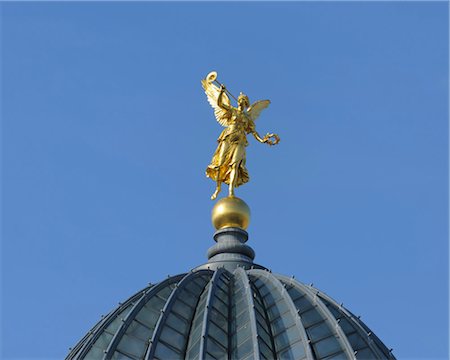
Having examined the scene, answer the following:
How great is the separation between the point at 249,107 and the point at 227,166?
262 cm

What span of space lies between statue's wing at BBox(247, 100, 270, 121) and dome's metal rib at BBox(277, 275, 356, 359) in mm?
8009

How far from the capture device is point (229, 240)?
197ft

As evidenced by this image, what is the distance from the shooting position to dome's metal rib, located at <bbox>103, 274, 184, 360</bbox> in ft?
170

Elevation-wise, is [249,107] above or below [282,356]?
above

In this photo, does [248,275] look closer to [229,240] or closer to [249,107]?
[229,240]

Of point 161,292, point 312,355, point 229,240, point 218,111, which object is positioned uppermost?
point 218,111

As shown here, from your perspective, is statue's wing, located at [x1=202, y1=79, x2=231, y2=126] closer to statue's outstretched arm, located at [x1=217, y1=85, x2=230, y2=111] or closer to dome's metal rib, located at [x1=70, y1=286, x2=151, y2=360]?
A: statue's outstretched arm, located at [x1=217, y1=85, x2=230, y2=111]

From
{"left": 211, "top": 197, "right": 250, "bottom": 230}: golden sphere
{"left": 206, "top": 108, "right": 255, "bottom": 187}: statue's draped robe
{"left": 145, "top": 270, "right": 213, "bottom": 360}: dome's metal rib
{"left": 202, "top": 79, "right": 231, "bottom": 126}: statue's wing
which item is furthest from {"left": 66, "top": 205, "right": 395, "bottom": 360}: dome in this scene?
{"left": 202, "top": 79, "right": 231, "bottom": 126}: statue's wing

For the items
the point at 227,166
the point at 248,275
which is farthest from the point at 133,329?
the point at 227,166

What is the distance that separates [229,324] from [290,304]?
7.99 ft

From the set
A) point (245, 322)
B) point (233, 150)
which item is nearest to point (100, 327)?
point (245, 322)

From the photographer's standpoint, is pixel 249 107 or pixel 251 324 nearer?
pixel 251 324

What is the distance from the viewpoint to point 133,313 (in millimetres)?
53531

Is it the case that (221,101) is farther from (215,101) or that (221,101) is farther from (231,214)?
(231,214)
